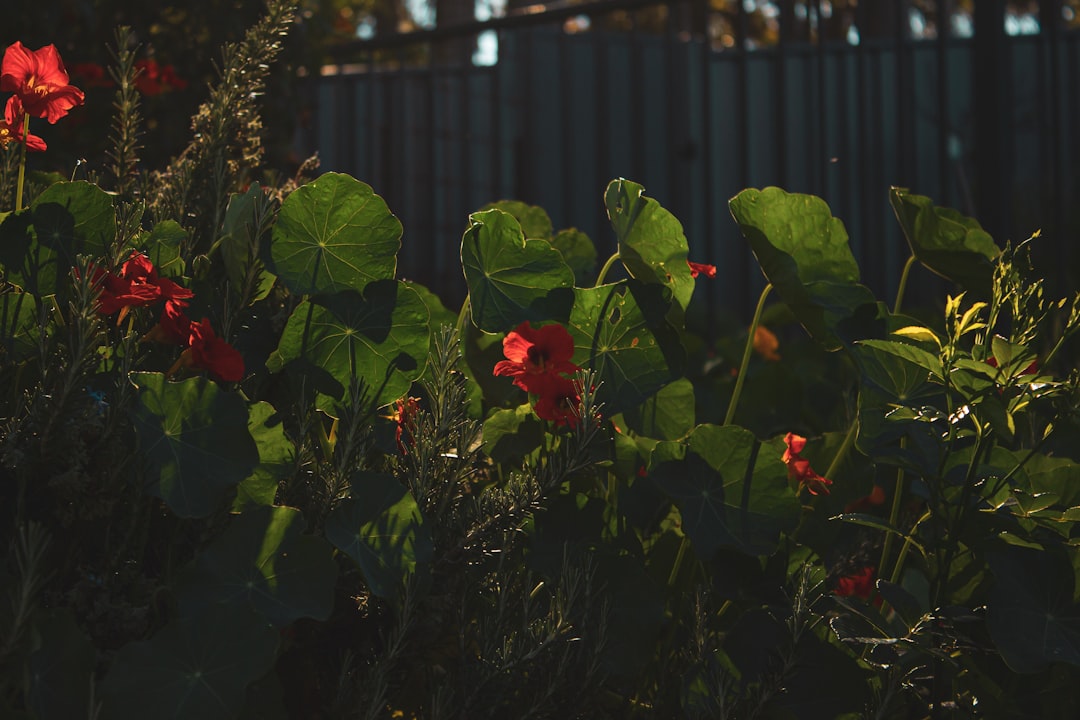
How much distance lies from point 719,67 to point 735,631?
6819mm

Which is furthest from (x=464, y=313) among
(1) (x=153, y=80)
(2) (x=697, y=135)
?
(2) (x=697, y=135)

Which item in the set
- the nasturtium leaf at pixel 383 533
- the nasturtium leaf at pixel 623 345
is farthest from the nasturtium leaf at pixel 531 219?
the nasturtium leaf at pixel 383 533

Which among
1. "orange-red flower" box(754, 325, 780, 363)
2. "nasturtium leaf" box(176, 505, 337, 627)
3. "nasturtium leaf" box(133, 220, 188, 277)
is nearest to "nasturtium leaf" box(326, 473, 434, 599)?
"nasturtium leaf" box(176, 505, 337, 627)

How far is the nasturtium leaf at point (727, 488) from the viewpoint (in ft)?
4.33

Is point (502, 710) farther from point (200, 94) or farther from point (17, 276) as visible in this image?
point (200, 94)

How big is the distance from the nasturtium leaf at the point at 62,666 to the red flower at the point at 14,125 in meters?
→ 0.68

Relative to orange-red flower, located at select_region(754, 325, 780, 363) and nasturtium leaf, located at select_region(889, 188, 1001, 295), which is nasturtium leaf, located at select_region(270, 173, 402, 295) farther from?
orange-red flower, located at select_region(754, 325, 780, 363)

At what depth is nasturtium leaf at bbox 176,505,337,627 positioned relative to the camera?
1.08m

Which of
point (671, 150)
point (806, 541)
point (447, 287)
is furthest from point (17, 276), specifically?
point (447, 287)

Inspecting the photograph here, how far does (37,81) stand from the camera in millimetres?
1402

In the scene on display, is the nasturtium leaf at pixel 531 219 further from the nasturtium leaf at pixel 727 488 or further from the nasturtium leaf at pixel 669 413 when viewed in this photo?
the nasturtium leaf at pixel 727 488

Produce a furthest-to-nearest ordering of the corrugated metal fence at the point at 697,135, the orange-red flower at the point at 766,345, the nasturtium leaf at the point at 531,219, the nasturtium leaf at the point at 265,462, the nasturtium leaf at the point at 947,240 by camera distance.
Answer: the corrugated metal fence at the point at 697,135, the orange-red flower at the point at 766,345, the nasturtium leaf at the point at 531,219, the nasturtium leaf at the point at 947,240, the nasturtium leaf at the point at 265,462

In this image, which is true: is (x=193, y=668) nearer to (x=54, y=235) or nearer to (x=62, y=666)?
(x=62, y=666)

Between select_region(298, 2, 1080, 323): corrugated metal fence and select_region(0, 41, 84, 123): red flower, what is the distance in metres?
1.50
